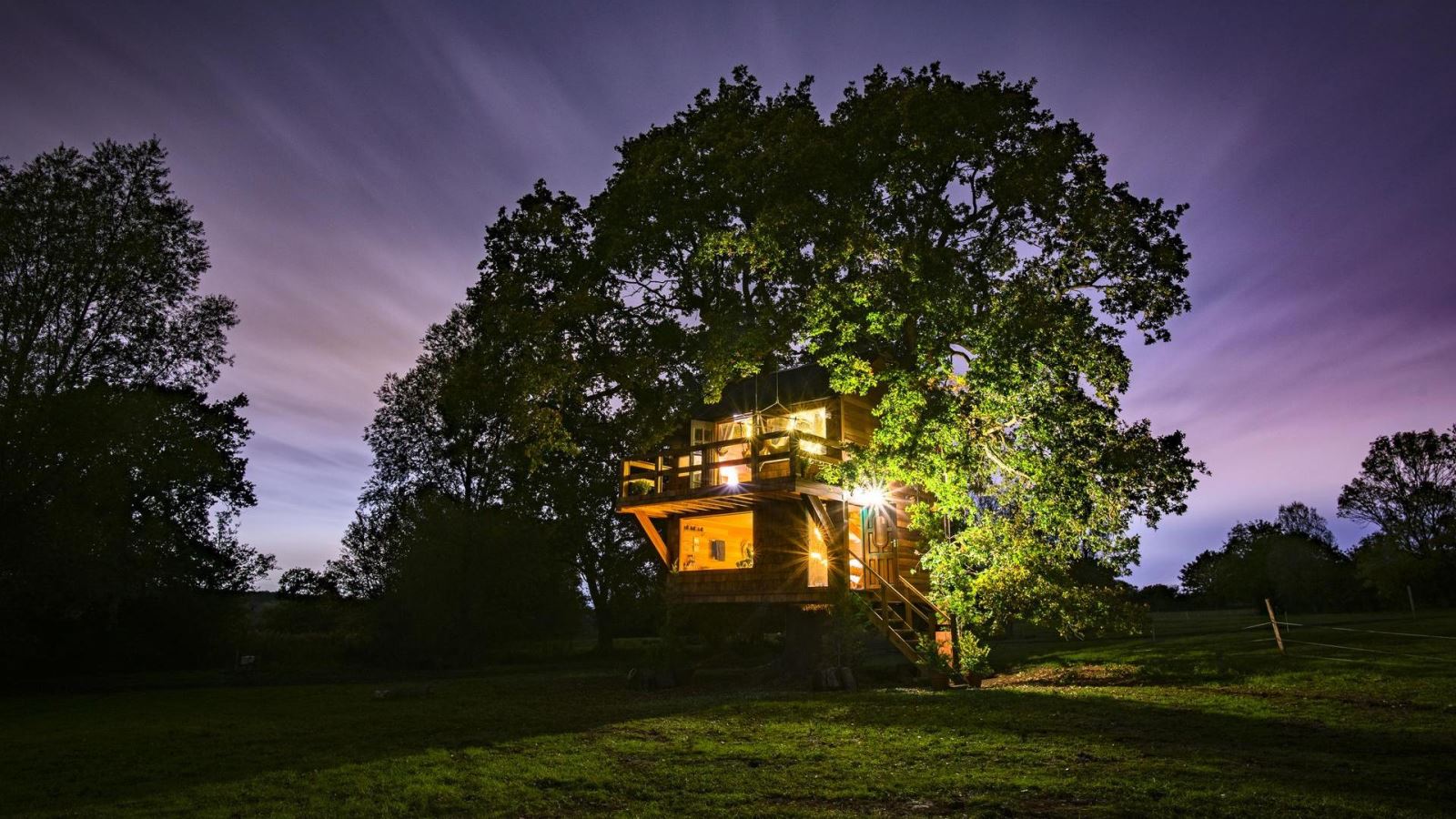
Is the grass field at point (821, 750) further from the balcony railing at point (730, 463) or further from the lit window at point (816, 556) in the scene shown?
the balcony railing at point (730, 463)

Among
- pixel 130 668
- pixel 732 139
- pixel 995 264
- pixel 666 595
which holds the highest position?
pixel 732 139

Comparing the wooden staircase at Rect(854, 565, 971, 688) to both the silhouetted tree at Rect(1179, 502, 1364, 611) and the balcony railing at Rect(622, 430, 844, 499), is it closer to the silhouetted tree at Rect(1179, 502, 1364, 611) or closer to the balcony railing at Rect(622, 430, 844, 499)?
the balcony railing at Rect(622, 430, 844, 499)

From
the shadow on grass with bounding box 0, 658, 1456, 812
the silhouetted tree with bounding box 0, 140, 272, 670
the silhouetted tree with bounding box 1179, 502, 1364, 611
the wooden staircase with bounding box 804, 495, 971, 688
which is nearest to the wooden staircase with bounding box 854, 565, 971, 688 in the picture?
the wooden staircase with bounding box 804, 495, 971, 688

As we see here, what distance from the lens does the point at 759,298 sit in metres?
24.5

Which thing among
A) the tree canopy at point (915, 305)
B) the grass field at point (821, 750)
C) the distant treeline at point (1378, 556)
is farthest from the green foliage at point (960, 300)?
the distant treeline at point (1378, 556)

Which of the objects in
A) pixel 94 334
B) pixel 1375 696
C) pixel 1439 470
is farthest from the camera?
pixel 1439 470

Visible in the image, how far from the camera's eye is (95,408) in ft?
76.3

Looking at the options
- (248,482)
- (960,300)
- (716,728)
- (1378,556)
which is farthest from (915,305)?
(1378,556)

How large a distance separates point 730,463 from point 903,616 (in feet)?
23.0

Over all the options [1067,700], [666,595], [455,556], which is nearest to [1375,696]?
[1067,700]

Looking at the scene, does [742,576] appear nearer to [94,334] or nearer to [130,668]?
[94,334]

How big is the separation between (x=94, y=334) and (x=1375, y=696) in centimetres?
3703

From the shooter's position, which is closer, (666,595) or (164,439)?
(666,595)

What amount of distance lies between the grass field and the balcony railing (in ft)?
19.3
